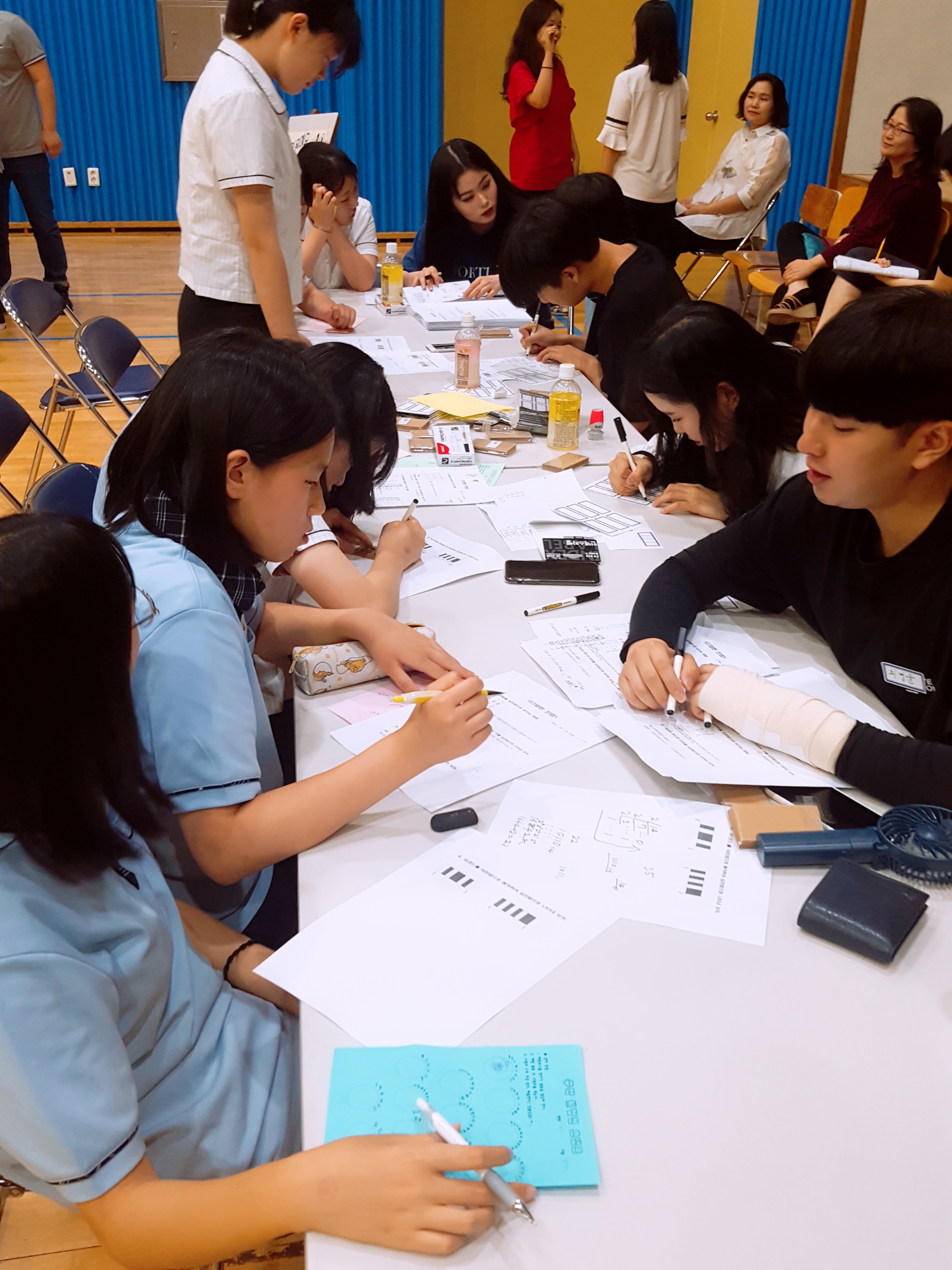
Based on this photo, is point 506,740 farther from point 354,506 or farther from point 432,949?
point 354,506

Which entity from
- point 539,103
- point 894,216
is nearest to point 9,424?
point 539,103

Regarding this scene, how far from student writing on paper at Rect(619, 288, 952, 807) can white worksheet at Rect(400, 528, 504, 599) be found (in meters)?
0.36

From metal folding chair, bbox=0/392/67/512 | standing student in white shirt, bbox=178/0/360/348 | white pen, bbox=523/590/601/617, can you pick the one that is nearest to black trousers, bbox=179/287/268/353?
standing student in white shirt, bbox=178/0/360/348

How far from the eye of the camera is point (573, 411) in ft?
7.36

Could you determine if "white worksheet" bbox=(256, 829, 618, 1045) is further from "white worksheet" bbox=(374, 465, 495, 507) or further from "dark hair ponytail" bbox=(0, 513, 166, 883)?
"white worksheet" bbox=(374, 465, 495, 507)

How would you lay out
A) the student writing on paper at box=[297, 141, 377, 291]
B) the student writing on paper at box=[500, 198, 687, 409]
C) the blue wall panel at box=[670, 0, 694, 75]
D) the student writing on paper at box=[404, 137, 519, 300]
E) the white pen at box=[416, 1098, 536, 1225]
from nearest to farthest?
the white pen at box=[416, 1098, 536, 1225] < the student writing on paper at box=[500, 198, 687, 409] < the student writing on paper at box=[297, 141, 377, 291] < the student writing on paper at box=[404, 137, 519, 300] < the blue wall panel at box=[670, 0, 694, 75]

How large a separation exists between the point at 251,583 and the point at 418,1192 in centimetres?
75

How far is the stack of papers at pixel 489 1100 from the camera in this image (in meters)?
0.71

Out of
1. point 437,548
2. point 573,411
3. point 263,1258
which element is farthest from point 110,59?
point 263,1258

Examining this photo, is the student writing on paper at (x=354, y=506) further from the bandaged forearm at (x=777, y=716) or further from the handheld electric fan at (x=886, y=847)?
the handheld electric fan at (x=886, y=847)

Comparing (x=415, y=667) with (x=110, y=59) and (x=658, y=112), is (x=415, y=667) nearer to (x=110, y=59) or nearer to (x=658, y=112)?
(x=658, y=112)

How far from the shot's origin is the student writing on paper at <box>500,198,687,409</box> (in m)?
2.65

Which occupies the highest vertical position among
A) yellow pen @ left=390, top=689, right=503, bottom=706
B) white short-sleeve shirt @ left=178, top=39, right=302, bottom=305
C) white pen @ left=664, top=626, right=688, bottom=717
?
white short-sleeve shirt @ left=178, top=39, right=302, bottom=305

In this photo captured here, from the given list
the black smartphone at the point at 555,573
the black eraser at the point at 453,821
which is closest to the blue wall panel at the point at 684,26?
the black smartphone at the point at 555,573
